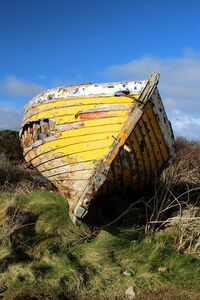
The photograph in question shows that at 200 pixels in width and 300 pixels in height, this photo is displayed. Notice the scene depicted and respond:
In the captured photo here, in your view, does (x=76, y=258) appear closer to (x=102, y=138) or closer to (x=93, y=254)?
(x=93, y=254)

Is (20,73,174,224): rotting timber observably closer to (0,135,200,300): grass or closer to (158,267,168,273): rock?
(0,135,200,300): grass

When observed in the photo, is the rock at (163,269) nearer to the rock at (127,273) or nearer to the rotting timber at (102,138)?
the rock at (127,273)

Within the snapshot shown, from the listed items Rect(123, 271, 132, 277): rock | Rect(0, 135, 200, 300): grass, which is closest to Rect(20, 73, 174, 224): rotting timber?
Rect(0, 135, 200, 300): grass

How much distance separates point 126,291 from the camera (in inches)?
186

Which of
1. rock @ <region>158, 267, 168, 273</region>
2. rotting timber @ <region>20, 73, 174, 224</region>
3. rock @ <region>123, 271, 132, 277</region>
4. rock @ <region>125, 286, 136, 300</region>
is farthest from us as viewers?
rotting timber @ <region>20, 73, 174, 224</region>

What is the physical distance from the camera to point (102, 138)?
5770 millimetres

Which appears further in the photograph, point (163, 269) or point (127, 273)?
point (163, 269)

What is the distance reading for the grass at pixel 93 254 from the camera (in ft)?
15.5

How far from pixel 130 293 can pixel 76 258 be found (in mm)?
938

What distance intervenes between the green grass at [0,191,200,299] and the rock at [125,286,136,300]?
0.06m

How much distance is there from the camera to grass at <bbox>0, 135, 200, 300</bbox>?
15.5 ft

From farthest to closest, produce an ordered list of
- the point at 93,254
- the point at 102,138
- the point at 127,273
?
the point at 102,138, the point at 93,254, the point at 127,273

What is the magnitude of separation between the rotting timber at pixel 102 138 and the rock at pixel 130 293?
1246 mm

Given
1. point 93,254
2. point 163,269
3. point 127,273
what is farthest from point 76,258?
point 163,269
